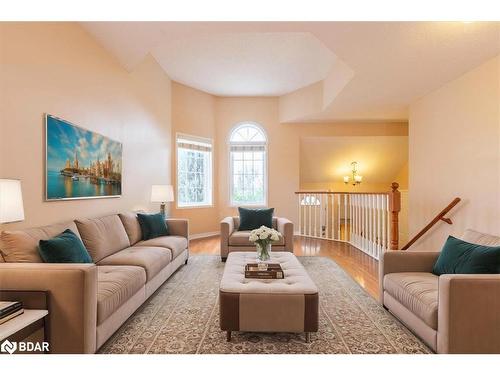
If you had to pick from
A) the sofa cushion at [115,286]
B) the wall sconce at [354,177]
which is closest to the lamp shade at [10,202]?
the sofa cushion at [115,286]

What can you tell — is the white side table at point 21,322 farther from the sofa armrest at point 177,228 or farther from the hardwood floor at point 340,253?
the hardwood floor at point 340,253

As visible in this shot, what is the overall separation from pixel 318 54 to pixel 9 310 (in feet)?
16.2

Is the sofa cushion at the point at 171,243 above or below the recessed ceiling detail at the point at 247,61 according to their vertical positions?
below

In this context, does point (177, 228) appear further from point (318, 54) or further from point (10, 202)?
point (318, 54)

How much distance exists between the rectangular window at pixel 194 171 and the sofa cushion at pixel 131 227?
7.90ft

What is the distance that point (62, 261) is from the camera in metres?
2.13

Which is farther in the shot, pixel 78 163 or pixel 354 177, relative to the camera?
pixel 354 177

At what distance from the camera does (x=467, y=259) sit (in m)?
2.24

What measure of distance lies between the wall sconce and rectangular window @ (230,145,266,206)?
2525mm

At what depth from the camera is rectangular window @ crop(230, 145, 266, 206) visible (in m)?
7.25

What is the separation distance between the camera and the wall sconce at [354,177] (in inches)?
313

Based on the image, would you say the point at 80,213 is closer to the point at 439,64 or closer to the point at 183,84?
the point at 183,84

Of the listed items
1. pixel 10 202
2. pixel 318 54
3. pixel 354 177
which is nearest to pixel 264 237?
pixel 10 202
